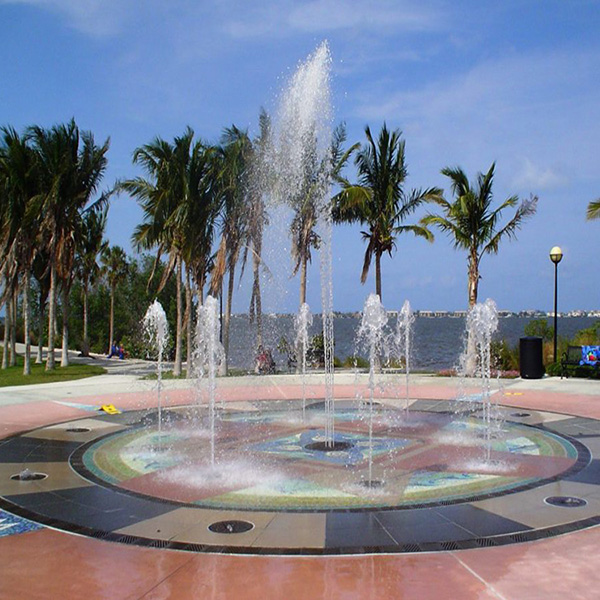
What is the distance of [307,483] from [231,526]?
62.1 inches

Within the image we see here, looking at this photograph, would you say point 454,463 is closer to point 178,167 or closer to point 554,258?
point 554,258

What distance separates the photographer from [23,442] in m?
9.34

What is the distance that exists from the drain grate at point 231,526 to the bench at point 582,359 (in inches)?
553

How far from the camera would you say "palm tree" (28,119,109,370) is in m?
20.7

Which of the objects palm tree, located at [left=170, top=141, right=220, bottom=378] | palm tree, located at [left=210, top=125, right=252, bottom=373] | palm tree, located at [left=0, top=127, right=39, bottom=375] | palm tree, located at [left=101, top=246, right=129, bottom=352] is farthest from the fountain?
palm tree, located at [left=101, top=246, right=129, bottom=352]

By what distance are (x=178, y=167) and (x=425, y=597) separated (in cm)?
1748

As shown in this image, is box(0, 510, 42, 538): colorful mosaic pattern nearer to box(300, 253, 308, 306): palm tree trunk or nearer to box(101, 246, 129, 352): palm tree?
box(300, 253, 308, 306): palm tree trunk

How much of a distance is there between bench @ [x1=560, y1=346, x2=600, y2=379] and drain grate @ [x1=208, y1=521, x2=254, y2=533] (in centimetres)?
1406

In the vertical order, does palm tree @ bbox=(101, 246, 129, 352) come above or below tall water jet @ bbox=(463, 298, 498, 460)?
above

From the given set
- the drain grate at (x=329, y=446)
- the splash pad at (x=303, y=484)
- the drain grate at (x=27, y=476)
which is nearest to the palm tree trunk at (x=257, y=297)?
the splash pad at (x=303, y=484)

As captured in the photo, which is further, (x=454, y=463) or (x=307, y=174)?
(x=307, y=174)

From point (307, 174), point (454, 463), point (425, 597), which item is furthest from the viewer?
point (307, 174)

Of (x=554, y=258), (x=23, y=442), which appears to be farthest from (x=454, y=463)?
(x=554, y=258)

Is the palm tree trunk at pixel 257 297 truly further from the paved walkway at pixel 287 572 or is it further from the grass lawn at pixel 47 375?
the paved walkway at pixel 287 572
